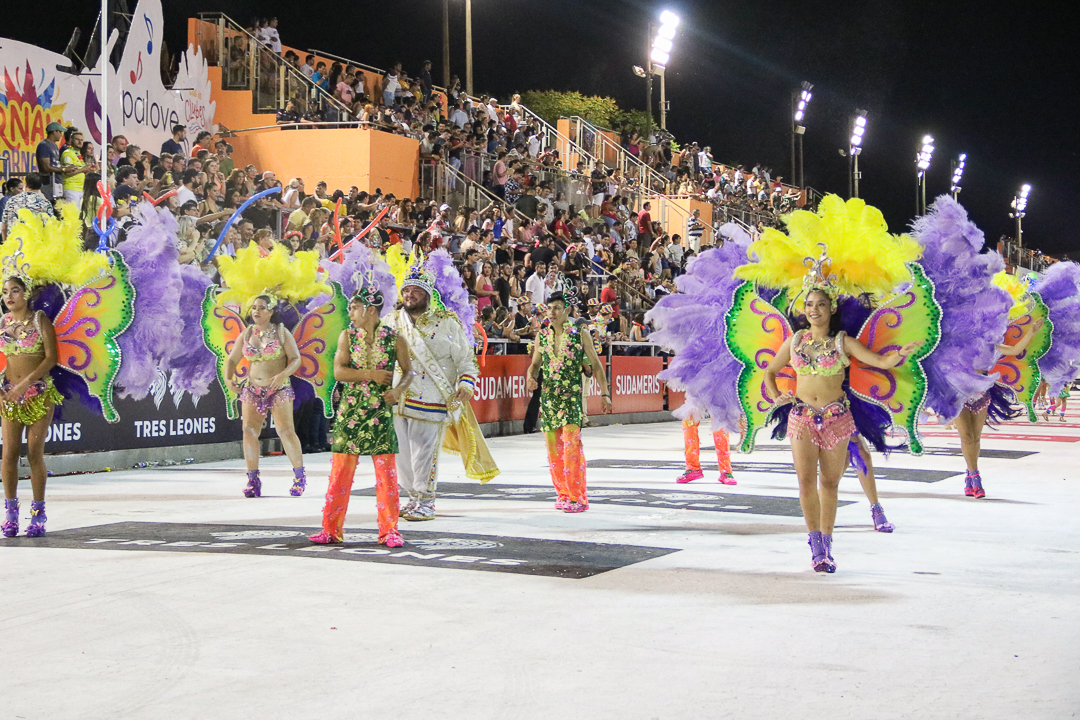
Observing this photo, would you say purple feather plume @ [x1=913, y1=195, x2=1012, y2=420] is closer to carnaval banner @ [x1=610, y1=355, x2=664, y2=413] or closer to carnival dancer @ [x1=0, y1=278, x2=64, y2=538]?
carnival dancer @ [x1=0, y1=278, x2=64, y2=538]

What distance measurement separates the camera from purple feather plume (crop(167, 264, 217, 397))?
11.9 meters

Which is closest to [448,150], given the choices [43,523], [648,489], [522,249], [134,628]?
[522,249]

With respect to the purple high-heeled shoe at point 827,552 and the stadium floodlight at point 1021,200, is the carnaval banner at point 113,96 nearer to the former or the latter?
the purple high-heeled shoe at point 827,552

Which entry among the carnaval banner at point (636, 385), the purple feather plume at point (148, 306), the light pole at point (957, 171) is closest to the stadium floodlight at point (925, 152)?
the light pole at point (957, 171)

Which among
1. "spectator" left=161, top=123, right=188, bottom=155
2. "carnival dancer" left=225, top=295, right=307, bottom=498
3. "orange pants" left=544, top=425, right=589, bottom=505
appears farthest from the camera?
"spectator" left=161, top=123, right=188, bottom=155

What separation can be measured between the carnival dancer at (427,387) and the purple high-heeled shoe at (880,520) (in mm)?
3184

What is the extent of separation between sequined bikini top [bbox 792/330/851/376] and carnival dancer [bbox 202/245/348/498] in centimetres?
517

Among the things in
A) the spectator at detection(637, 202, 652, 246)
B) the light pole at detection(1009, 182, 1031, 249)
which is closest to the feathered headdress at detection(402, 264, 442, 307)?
the spectator at detection(637, 202, 652, 246)

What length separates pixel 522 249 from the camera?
2252 centimetres

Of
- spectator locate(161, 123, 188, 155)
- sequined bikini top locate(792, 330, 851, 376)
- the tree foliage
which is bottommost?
sequined bikini top locate(792, 330, 851, 376)

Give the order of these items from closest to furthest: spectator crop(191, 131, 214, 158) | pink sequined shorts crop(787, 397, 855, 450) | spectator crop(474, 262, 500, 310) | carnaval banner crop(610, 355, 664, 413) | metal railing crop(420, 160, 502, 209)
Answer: pink sequined shorts crop(787, 397, 855, 450) → spectator crop(191, 131, 214, 158) → spectator crop(474, 262, 500, 310) → metal railing crop(420, 160, 502, 209) → carnaval banner crop(610, 355, 664, 413)

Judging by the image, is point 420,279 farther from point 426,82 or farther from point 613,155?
point 613,155

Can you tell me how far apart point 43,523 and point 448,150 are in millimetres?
15552

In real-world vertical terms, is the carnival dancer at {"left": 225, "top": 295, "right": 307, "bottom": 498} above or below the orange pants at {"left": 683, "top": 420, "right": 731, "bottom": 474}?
above
